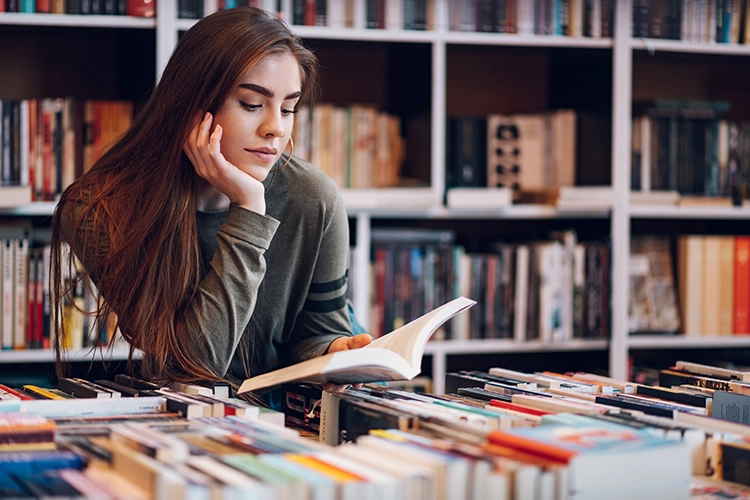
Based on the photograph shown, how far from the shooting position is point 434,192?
2418 millimetres

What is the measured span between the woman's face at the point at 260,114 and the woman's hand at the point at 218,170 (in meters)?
0.02

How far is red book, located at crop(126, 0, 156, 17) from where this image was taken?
2264mm

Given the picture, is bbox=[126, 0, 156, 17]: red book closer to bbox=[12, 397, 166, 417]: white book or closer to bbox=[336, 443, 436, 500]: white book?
bbox=[12, 397, 166, 417]: white book

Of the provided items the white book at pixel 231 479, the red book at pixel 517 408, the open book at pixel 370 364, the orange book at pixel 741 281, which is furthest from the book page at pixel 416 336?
the orange book at pixel 741 281

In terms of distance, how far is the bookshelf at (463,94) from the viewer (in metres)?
2.30

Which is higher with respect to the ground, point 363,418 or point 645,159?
point 645,159

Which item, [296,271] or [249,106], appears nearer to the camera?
[249,106]

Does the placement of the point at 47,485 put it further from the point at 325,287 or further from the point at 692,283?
the point at 692,283

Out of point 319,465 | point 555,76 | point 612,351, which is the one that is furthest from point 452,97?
point 319,465

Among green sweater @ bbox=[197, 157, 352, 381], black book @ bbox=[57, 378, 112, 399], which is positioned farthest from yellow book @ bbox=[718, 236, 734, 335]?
black book @ bbox=[57, 378, 112, 399]

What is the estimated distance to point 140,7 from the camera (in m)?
2.27

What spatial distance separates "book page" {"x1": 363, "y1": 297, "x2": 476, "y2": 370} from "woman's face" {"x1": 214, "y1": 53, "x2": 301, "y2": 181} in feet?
1.32

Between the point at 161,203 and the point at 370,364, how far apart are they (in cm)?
59

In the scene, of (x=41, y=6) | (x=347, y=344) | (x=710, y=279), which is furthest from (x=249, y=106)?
(x=710, y=279)
